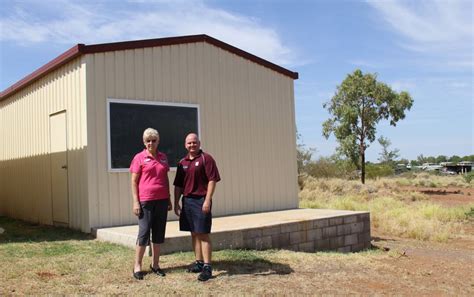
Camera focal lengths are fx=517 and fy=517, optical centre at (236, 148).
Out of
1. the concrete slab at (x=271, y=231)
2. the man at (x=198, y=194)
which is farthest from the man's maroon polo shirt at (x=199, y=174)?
the concrete slab at (x=271, y=231)

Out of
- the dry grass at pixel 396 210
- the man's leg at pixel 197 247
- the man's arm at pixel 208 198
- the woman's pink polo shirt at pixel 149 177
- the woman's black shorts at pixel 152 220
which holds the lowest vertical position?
the dry grass at pixel 396 210

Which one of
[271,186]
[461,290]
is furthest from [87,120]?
[461,290]

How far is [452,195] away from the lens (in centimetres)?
2503

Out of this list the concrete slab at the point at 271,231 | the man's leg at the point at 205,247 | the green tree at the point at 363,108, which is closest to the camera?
the man's leg at the point at 205,247

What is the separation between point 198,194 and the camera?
226 inches

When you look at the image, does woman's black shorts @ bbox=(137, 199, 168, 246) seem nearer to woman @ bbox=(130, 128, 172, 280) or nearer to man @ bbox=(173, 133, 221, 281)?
woman @ bbox=(130, 128, 172, 280)

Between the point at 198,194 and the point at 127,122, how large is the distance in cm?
360

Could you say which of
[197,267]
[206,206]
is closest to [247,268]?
[197,267]

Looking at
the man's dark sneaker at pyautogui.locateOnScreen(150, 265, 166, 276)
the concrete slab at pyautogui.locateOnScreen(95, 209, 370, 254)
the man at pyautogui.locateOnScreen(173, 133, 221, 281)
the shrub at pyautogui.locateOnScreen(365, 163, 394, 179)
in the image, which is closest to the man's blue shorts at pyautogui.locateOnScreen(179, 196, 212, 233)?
the man at pyautogui.locateOnScreen(173, 133, 221, 281)

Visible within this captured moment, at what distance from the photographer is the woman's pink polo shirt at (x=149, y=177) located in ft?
18.2

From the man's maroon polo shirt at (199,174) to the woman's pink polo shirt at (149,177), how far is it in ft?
0.96

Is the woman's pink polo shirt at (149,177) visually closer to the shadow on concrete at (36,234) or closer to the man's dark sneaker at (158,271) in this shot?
the man's dark sneaker at (158,271)

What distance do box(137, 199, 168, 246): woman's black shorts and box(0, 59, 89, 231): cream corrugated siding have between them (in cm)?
325

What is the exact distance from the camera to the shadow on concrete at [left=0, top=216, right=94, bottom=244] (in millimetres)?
8155
